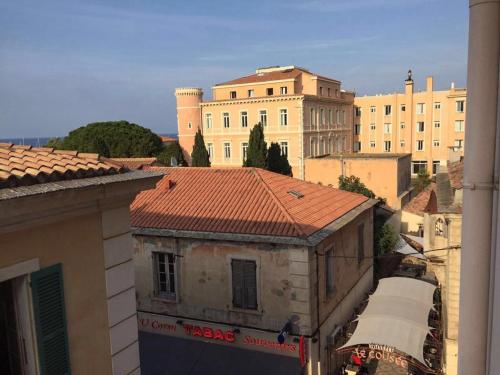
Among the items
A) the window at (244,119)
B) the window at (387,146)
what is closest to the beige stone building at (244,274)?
the window at (244,119)

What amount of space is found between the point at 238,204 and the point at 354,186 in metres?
19.7

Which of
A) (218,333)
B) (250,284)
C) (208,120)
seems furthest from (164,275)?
(208,120)

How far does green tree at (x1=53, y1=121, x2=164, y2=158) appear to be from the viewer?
6006 cm

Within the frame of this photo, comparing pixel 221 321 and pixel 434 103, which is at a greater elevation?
pixel 434 103

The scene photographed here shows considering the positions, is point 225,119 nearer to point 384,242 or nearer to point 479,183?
point 384,242

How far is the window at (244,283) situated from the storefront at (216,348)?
2.65 ft

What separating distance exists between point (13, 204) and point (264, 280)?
10.3 m

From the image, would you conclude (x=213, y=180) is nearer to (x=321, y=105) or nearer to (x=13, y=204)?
(x=13, y=204)

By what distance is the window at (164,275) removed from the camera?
15172 mm

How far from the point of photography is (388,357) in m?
13.4

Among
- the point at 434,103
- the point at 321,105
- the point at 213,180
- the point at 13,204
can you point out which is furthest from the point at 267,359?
the point at 434,103

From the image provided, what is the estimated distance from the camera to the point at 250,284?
14.1 metres

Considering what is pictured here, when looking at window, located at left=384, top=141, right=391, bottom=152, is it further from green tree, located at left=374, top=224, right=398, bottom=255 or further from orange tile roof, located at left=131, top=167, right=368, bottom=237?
orange tile roof, located at left=131, top=167, right=368, bottom=237

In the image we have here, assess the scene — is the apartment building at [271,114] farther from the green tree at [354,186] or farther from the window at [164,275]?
the window at [164,275]
